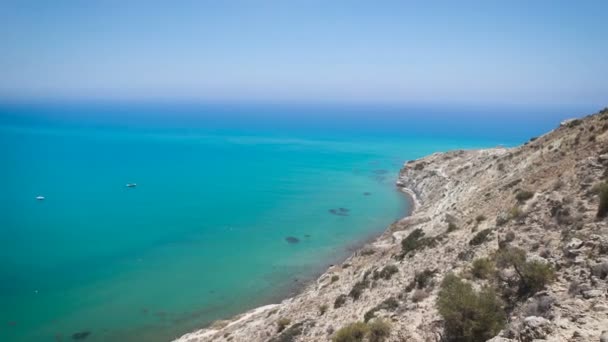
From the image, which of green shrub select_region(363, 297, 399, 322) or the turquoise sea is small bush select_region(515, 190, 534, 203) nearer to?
green shrub select_region(363, 297, 399, 322)

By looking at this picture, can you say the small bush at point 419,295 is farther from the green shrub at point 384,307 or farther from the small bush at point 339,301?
the small bush at point 339,301

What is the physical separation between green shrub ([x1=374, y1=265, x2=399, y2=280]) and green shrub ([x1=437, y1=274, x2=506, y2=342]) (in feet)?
20.9

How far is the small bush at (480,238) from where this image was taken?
16712 millimetres

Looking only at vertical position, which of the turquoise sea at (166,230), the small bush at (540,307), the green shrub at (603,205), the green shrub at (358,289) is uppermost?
the green shrub at (603,205)

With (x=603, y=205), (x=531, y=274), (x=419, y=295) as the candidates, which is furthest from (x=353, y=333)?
(x=603, y=205)

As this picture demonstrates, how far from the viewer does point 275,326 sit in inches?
765

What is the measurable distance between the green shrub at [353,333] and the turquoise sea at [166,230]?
2029cm

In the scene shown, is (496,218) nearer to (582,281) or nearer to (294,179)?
(582,281)

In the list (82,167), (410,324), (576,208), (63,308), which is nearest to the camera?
(410,324)

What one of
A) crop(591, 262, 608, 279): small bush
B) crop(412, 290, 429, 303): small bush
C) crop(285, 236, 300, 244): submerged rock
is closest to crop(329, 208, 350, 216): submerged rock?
crop(285, 236, 300, 244): submerged rock

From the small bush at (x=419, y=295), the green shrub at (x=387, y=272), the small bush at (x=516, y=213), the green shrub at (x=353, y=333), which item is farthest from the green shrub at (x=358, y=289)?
the small bush at (x=516, y=213)

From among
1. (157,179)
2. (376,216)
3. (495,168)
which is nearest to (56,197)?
(157,179)

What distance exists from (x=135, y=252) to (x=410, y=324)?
137 feet

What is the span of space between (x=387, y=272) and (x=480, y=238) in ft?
16.6
